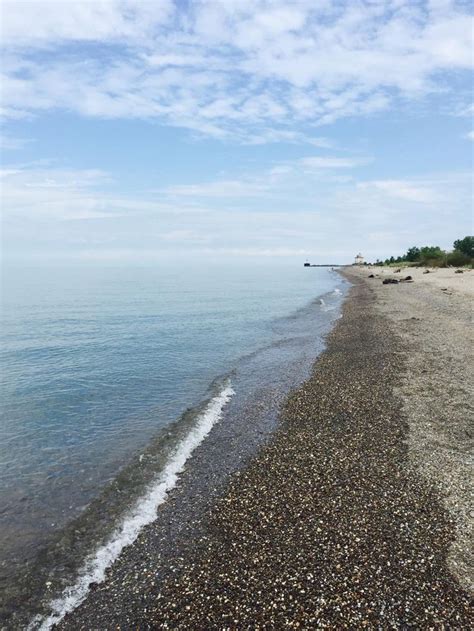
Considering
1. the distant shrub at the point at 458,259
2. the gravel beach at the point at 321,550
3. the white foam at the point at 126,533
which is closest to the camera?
the gravel beach at the point at 321,550

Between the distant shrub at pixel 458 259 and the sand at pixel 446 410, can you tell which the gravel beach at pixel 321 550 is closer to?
the sand at pixel 446 410

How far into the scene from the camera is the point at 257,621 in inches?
282

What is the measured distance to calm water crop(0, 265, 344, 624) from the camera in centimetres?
1260

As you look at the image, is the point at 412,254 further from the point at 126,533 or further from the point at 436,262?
the point at 126,533

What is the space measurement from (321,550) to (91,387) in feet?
59.9

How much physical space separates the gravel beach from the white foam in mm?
356

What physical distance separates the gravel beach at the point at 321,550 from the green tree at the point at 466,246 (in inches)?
4561

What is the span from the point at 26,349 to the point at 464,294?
167ft

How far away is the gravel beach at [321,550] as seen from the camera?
7348mm

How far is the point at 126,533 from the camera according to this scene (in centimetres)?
1053

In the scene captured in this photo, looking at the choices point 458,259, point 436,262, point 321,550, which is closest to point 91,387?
point 321,550

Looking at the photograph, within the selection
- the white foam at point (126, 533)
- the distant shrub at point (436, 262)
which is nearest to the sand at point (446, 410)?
the white foam at point (126, 533)

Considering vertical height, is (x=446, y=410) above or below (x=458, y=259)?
below

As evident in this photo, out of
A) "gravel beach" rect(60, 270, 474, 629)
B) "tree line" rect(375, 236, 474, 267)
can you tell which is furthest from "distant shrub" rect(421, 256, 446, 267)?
"gravel beach" rect(60, 270, 474, 629)
